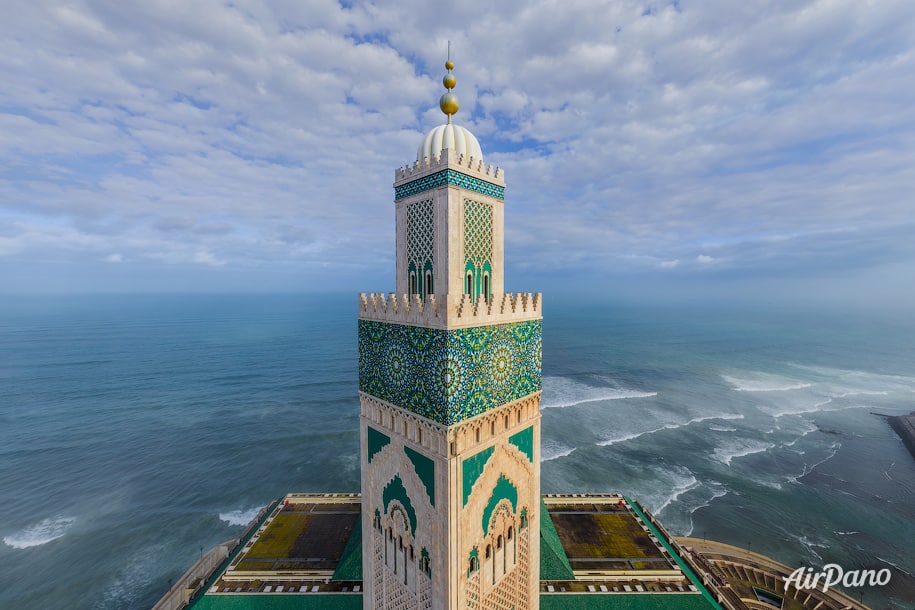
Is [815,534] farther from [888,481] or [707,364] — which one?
[707,364]

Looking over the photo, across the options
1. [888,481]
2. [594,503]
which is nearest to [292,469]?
[594,503]

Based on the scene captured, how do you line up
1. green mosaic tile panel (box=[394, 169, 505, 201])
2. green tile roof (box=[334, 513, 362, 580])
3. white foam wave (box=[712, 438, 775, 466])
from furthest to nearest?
white foam wave (box=[712, 438, 775, 466]), green tile roof (box=[334, 513, 362, 580]), green mosaic tile panel (box=[394, 169, 505, 201])

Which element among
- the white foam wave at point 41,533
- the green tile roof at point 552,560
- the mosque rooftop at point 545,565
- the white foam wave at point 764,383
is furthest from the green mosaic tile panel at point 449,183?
the white foam wave at point 764,383

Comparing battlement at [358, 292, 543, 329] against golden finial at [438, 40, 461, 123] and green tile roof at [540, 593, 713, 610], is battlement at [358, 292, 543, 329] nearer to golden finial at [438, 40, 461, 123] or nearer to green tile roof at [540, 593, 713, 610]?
golden finial at [438, 40, 461, 123]

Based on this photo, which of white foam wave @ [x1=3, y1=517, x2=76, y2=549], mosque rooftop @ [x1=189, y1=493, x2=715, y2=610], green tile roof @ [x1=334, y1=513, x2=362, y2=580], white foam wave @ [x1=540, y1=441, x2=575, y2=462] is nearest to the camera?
mosque rooftop @ [x1=189, y1=493, x2=715, y2=610]

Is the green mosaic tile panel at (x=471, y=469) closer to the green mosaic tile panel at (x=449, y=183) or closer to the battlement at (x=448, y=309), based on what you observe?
the battlement at (x=448, y=309)

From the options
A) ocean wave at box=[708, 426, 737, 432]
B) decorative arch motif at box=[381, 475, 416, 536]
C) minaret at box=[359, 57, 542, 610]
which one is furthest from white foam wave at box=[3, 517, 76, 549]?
ocean wave at box=[708, 426, 737, 432]

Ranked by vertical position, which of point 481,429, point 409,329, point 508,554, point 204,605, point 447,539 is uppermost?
point 409,329
